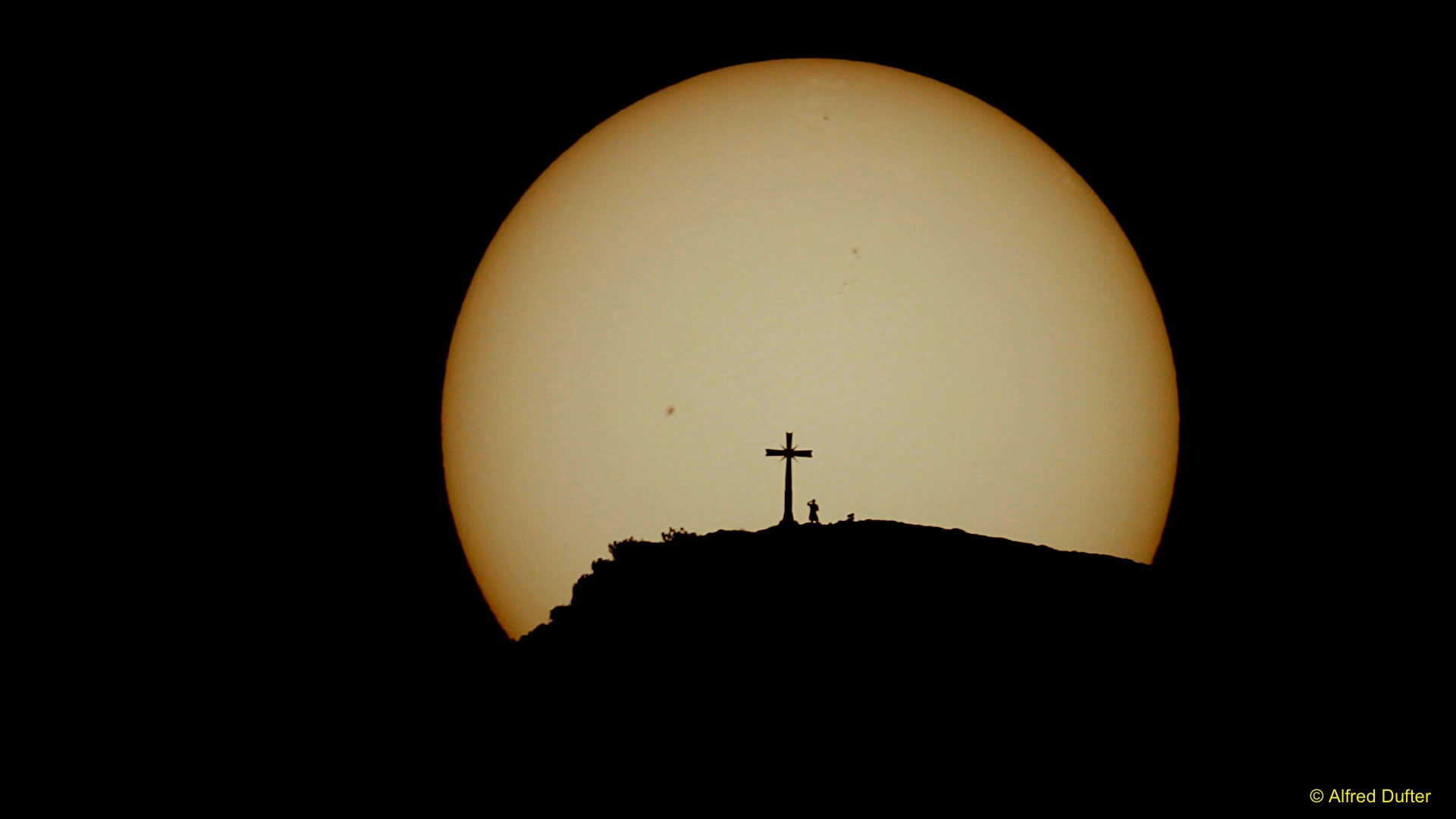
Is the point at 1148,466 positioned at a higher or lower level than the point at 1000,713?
higher

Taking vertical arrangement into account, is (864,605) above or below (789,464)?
below

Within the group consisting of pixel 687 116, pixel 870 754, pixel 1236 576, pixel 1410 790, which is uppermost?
pixel 687 116

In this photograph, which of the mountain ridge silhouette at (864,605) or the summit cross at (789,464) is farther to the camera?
the summit cross at (789,464)

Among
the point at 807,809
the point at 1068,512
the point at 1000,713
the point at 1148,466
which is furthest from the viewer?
the point at 1148,466

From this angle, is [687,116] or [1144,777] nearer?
[1144,777]

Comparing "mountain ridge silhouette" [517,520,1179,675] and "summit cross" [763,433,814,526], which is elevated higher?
"summit cross" [763,433,814,526]

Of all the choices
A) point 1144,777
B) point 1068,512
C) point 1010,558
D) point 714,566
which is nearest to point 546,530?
point 714,566

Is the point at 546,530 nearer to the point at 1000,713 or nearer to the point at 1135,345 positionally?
the point at 1000,713

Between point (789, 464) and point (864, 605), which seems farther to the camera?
point (789, 464)

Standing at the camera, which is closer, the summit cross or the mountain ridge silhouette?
the mountain ridge silhouette

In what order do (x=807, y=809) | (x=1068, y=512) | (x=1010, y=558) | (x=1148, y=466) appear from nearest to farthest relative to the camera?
(x=807, y=809), (x=1010, y=558), (x=1068, y=512), (x=1148, y=466)

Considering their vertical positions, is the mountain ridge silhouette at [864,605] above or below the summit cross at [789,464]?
below
